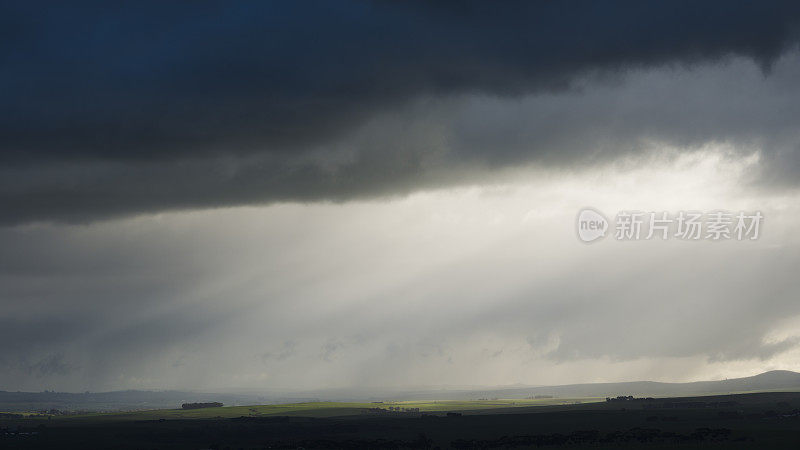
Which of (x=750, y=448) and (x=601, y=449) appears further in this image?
(x=601, y=449)

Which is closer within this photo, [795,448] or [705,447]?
[795,448]

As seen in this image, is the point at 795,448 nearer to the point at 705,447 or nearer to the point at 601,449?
the point at 705,447

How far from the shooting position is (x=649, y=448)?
19688 cm

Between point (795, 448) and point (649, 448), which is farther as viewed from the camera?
point (649, 448)

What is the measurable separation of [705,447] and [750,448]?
11.5 metres

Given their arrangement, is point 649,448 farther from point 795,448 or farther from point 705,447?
point 795,448

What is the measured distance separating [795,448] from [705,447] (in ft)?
63.1

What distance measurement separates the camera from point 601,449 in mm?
199875

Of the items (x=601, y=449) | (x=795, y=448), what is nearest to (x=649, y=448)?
(x=601, y=449)

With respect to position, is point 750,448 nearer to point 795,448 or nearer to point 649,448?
point 795,448

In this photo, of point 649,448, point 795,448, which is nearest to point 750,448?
point 795,448

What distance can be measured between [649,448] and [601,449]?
33.6 feet

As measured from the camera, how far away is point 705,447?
194125 millimetres

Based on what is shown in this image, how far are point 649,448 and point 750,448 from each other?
21.3 m
